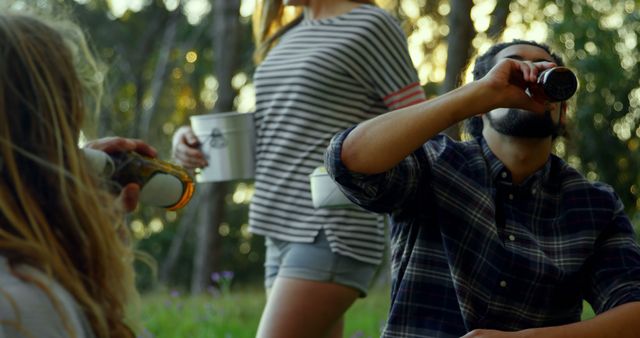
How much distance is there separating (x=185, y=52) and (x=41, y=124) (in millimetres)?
19812

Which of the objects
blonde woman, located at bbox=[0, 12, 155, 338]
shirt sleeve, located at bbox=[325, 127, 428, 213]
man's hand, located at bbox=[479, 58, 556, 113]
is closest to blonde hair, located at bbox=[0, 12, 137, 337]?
blonde woman, located at bbox=[0, 12, 155, 338]

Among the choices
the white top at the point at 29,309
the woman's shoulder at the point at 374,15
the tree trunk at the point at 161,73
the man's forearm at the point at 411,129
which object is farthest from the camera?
the tree trunk at the point at 161,73

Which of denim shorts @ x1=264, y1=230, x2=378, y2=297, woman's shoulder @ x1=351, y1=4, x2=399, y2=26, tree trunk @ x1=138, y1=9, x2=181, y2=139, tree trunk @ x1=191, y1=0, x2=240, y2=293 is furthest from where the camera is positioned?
tree trunk @ x1=138, y1=9, x2=181, y2=139

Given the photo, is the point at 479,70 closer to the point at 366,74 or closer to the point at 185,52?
the point at 366,74

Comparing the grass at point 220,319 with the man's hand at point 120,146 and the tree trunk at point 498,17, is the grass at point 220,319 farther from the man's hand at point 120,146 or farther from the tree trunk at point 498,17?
the man's hand at point 120,146

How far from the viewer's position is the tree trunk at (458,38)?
6379mm

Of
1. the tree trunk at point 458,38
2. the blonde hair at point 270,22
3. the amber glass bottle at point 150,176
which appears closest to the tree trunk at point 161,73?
the tree trunk at point 458,38

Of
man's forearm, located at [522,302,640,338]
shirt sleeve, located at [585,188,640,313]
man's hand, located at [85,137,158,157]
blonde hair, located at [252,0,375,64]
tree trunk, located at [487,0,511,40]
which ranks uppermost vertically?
tree trunk, located at [487,0,511,40]

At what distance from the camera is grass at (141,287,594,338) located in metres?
6.11

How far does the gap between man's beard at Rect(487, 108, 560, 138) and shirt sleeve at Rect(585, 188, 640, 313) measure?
10.8 inches

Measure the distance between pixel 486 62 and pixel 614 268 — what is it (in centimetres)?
59

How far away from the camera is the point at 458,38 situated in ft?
21.1

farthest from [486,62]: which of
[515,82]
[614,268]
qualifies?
[614,268]

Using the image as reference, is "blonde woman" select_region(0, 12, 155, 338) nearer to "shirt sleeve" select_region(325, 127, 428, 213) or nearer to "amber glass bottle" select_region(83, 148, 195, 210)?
"amber glass bottle" select_region(83, 148, 195, 210)
